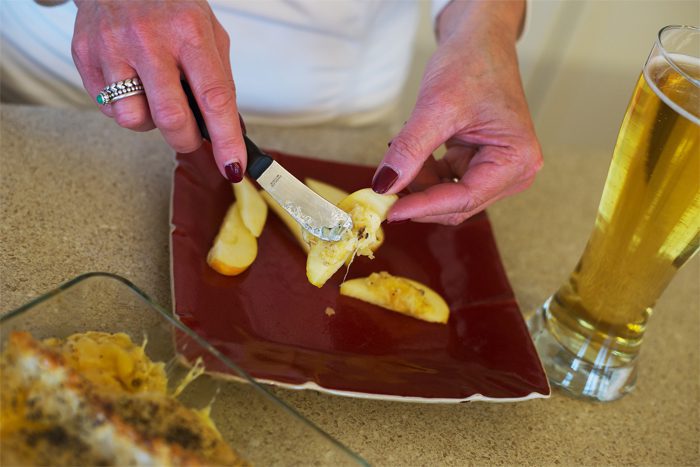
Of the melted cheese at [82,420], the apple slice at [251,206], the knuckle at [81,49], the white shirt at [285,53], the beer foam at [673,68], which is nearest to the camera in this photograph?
the melted cheese at [82,420]

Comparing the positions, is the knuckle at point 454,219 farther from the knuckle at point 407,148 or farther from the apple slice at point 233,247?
the apple slice at point 233,247

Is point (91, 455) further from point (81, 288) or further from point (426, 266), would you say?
point (426, 266)

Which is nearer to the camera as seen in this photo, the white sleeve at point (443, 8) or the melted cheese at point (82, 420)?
the melted cheese at point (82, 420)

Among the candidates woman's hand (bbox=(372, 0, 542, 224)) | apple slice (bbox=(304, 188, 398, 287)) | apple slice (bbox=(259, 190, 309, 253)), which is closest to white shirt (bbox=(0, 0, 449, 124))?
woman's hand (bbox=(372, 0, 542, 224))

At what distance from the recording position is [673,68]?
0.68 m

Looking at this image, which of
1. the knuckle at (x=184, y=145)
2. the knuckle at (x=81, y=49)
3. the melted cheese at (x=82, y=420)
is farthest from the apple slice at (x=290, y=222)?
the melted cheese at (x=82, y=420)

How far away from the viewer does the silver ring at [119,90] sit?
0.73 m

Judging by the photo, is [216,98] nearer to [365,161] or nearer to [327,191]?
[327,191]

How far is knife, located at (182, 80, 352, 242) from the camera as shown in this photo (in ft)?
2.47

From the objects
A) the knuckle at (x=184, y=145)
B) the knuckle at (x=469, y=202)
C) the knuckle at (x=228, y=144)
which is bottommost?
the knuckle at (x=469, y=202)

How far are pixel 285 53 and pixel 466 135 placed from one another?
0.41 m

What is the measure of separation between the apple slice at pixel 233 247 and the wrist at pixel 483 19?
0.37m

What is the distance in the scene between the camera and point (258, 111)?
1220mm

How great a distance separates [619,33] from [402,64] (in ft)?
3.52
